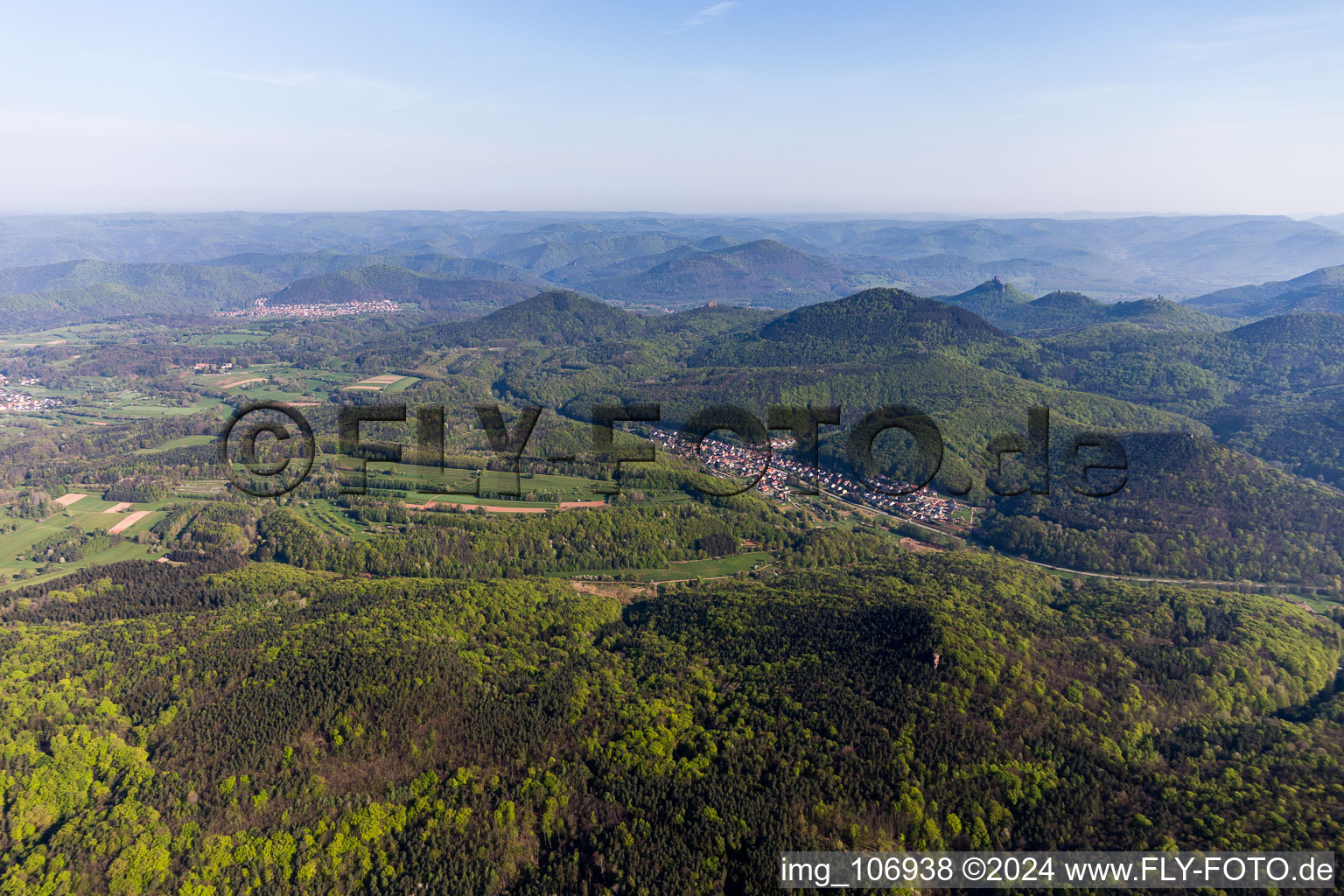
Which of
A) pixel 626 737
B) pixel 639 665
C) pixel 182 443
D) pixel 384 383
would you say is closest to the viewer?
pixel 626 737

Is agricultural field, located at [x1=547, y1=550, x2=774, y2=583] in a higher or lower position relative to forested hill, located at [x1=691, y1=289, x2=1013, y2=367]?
Result: lower

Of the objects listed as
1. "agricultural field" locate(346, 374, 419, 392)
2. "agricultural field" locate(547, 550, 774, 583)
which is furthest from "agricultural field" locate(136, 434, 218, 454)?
"agricultural field" locate(547, 550, 774, 583)

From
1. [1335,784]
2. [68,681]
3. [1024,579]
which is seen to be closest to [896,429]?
[1024,579]

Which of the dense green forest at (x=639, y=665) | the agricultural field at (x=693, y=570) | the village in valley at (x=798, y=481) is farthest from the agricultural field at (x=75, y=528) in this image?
the village in valley at (x=798, y=481)

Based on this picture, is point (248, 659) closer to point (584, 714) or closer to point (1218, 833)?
point (584, 714)

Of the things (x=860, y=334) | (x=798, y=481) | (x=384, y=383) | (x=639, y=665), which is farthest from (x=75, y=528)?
(x=860, y=334)

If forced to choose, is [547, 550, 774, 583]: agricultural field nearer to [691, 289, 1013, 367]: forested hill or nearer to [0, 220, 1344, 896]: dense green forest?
[0, 220, 1344, 896]: dense green forest

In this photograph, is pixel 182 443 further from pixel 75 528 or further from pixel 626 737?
pixel 626 737

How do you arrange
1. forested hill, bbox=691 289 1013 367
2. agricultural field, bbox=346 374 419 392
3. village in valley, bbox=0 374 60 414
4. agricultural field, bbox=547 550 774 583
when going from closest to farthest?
agricultural field, bbox=547 550 774 583 → village in valley, bbox=0 374 60 414 → agricultural field, bbox=346 374 419 392 → forested hill, bbox=691 289 1013 367
